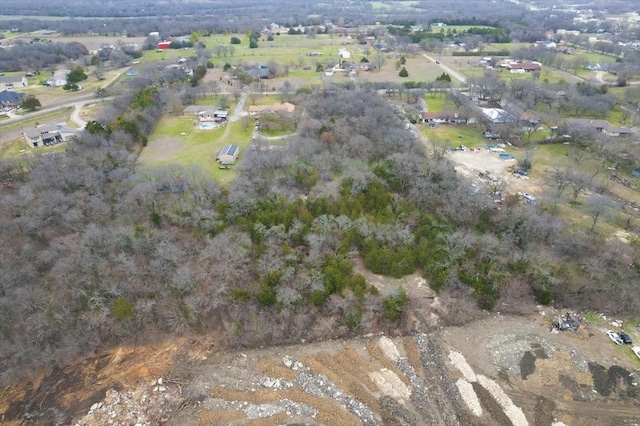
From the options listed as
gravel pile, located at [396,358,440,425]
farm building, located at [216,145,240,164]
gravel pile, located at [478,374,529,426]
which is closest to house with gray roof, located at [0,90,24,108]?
farm building, located at [216,145,240,164]

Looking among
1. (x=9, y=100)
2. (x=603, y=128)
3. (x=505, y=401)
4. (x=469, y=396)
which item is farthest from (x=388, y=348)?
(x=9, y=100)

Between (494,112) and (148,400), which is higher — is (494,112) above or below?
above

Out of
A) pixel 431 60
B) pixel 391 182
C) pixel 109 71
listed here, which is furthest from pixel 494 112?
pixel 109 71

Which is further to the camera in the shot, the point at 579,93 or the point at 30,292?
the point at 579,93

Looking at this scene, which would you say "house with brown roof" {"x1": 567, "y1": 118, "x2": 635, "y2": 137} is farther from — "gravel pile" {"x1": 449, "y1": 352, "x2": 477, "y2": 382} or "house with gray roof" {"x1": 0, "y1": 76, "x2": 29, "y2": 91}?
"house with gray roof" {"x1": 0, "y1": 76, "x2": 29, "y2": 91}

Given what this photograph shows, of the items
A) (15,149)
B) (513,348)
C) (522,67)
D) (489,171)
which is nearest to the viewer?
(513,348)

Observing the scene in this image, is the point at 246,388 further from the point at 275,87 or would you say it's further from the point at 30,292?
the point at 275,87

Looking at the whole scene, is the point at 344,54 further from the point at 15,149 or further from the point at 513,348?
the point at 513,348
